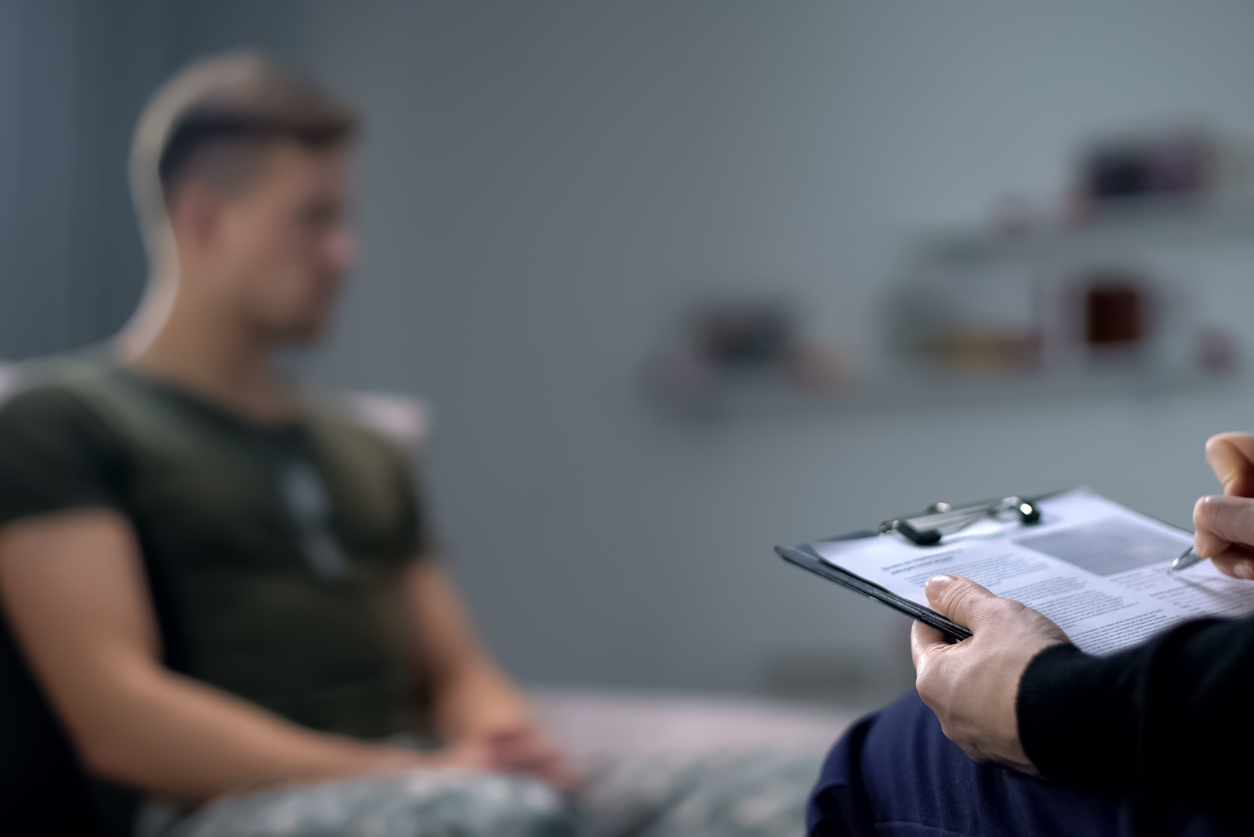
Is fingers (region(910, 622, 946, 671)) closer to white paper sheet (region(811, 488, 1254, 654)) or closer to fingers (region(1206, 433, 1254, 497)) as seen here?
white paper sheet (region(811, 488, 1254, 654))

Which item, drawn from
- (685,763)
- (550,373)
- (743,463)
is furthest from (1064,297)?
(685,763)

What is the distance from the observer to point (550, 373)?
9.25ft

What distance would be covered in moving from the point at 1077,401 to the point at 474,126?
1.79 meters

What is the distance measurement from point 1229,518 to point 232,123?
3.65 ft

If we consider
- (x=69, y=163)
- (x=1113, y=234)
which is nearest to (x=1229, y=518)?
(x=1113, y=234)

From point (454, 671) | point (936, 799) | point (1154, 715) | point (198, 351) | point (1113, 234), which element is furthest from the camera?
point (1113, 234)

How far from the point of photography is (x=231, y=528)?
105cm

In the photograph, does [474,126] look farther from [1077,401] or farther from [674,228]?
[1077,401]

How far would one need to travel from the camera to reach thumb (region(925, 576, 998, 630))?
485mm

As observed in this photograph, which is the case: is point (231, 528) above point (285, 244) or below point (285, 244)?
below

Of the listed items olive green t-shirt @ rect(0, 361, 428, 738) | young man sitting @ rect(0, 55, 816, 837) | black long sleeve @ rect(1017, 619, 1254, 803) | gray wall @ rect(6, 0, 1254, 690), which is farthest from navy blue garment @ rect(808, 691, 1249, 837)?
gray wall @ rect(6, 0, 1254, 690)

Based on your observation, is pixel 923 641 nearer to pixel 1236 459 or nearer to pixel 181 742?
pixel 1236 459

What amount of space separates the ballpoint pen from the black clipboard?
0.15 m

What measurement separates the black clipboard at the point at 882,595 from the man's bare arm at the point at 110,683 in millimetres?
621
